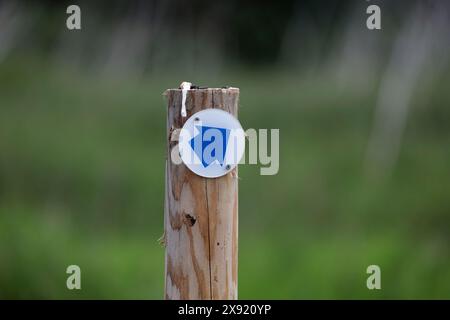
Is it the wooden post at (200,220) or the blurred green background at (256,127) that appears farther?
the blurred green background at (256,127)

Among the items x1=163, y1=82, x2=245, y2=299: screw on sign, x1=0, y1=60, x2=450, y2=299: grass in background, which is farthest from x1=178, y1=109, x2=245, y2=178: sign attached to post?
x1=0, y1=60, x2=450, y2=299: grass in background

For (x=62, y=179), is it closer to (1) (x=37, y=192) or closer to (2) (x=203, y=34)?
(1) (x=37, y=192)

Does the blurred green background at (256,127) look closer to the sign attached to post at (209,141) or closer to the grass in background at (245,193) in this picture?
the grass in background at (245,193)

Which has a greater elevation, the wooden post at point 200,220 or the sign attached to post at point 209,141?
the sign attached to post at point 209,141

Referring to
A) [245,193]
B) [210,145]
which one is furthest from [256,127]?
[210,145]

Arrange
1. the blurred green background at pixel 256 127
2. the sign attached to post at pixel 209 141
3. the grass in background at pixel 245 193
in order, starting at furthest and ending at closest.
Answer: the blurred green background at pixel 256 127, the grass in background at pixel 245 193, the sign attached to post at pixel 209 141

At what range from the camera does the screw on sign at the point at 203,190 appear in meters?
1.94

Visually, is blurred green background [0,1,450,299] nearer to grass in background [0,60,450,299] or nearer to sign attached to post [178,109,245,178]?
grass in background [0,60,450,299]

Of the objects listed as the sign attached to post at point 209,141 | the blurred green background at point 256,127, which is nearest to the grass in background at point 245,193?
the blurred green background at point 256,127

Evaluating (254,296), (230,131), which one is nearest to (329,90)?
(254,296)

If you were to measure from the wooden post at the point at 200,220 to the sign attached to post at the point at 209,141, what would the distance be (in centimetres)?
2

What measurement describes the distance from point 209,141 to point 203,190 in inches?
4.5

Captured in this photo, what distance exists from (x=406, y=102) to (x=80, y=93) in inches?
94.3

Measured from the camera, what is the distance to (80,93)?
6047mm
